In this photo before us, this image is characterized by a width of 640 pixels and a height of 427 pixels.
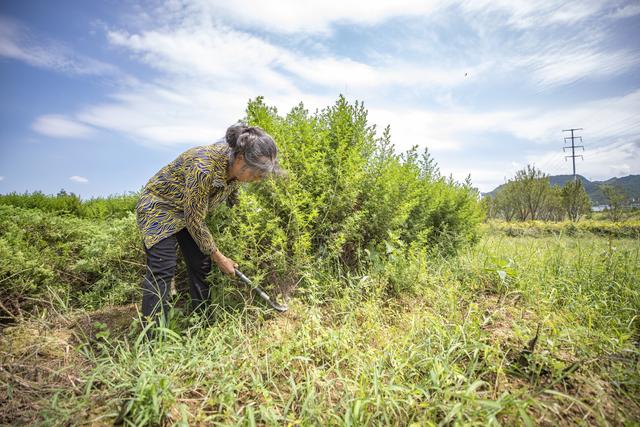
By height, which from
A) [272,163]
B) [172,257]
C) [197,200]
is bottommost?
[172,257]

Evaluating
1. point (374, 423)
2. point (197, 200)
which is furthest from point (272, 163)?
point (374, 423)

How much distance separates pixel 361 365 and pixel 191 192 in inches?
68.9

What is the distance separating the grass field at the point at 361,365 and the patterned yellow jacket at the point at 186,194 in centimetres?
72

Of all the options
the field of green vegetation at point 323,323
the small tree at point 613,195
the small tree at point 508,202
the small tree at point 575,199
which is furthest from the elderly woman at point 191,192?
the small tree at point 575,199

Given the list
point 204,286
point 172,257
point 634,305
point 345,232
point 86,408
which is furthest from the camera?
point 345,232

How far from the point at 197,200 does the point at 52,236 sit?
2593mm

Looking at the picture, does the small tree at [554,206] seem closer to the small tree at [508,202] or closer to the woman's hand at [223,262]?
the small tree at [508,202]

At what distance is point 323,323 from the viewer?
2.70m

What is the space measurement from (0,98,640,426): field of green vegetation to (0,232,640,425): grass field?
0.6 inches

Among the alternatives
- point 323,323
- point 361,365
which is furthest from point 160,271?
point 361,365

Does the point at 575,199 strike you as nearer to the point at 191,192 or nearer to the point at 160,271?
the point at 191,192

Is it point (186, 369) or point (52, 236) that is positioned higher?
point (52, 236)

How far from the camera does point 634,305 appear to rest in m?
2.79

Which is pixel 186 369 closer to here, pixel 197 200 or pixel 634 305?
pixel 197 200
